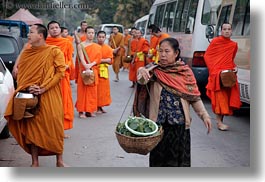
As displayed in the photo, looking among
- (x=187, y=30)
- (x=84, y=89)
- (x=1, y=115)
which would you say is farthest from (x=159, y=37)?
(x=1, y=115)

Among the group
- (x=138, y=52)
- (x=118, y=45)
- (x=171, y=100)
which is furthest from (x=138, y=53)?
(x=171, y=100)

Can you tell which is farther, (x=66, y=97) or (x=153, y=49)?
(x=153, y=49)

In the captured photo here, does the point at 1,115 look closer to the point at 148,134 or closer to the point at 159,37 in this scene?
the point at 148,134

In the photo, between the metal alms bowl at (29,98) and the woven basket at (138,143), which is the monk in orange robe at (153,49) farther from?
the woven basket at (138,143)

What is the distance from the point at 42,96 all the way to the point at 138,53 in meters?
7.37

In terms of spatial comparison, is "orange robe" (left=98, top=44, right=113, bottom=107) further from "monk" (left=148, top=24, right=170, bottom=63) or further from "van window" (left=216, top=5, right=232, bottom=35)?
"van window" (left=216, top=5, right=232, bottom=35)

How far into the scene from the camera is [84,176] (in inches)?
188

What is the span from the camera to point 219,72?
7.47 meters

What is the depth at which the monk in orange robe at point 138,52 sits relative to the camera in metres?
12.5

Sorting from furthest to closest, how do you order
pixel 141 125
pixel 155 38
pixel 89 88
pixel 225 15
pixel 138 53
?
pixel 138 53 < pixel 155 38 < pixel 225 15 < pixel 89 88 < pixel 141 125

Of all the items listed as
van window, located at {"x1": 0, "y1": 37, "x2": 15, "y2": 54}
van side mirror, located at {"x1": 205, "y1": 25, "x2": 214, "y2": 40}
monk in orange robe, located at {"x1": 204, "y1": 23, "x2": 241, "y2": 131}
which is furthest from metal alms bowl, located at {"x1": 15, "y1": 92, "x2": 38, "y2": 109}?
van side mirror, located at {"x1": 205, "y1": 25, "x2": 214, "y2": 40}

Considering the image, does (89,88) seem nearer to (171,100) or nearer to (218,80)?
(218,80)

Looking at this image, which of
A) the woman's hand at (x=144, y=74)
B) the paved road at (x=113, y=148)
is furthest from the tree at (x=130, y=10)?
the woman's hand at (x=144, y=74)

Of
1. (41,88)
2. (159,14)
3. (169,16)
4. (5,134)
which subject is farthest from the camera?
(159,14)
